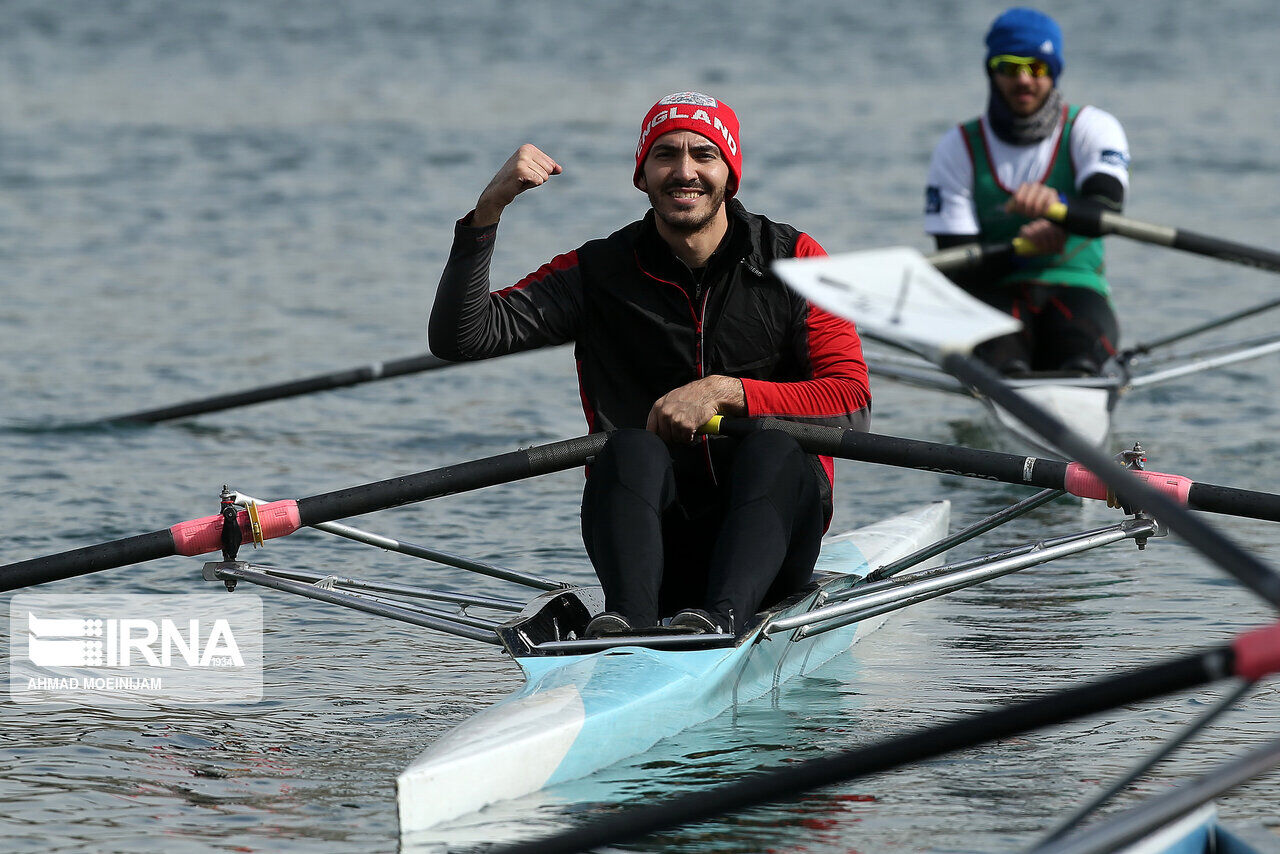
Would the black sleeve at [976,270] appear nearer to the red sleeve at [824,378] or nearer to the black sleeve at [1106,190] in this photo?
the black sleeve at [1106,190]

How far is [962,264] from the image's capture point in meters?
7.66

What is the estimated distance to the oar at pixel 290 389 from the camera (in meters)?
7.80

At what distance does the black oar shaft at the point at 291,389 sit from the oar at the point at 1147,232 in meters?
2.77

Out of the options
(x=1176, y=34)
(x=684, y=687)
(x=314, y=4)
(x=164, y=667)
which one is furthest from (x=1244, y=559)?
(x=314, y=4)

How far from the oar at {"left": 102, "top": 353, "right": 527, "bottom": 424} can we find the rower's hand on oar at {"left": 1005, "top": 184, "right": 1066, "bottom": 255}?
258 cm

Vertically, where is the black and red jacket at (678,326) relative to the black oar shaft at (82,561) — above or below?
above

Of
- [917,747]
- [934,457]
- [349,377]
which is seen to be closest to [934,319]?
[917,747]

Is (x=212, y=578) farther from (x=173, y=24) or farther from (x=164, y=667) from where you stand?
(x=173, y=24)

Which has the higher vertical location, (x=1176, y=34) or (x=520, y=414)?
(x=1176, y=34)

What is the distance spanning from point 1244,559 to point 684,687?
1.67 meters

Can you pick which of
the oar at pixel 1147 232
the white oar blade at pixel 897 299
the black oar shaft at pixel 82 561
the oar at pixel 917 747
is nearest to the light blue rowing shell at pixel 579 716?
the oar at pixel 917 747

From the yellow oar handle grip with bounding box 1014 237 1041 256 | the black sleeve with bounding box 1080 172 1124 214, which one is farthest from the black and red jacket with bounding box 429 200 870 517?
the black sleeve with bounding box 1080 172 1124 214

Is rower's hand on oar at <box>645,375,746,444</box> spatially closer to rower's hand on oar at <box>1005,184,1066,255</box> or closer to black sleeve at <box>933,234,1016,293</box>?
rower's hand on oar at <box>1005,184,1066,255</box>

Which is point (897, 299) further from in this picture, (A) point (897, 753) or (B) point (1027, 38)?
(B) point (1027, 38)
